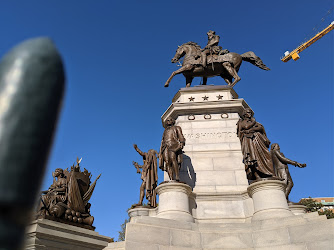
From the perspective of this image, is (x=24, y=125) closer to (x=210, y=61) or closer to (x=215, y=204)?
(x=215, y=204)

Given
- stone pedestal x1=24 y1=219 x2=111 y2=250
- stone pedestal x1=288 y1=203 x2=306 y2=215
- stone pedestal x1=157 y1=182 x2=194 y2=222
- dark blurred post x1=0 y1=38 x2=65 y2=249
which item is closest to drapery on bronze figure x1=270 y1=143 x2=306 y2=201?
stone pedestal x1=288 y1=203 x2=306 y2=215

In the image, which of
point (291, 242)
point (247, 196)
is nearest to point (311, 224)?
point (291, 242)

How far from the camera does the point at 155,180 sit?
1142 cm

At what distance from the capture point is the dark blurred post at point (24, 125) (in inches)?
27.5

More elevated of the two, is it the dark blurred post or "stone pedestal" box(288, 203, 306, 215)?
"stone pedestal" box(288, 203, 306, 215)

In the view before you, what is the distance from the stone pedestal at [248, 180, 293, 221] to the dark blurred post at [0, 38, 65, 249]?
8383 millimetres

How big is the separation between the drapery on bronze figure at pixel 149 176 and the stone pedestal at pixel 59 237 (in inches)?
183

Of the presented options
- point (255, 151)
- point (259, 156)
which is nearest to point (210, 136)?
point (255, 151)

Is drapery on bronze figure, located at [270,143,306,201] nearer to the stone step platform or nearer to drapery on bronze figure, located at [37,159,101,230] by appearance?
the stone step platform

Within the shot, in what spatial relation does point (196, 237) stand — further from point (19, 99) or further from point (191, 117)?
point (19, 99)

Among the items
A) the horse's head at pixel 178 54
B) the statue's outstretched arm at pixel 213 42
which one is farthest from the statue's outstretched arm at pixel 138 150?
the statue's outstretched arm at pixel 213 42

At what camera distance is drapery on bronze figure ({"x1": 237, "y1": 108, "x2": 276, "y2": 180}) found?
927cm

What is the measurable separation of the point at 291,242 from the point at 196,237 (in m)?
2.23

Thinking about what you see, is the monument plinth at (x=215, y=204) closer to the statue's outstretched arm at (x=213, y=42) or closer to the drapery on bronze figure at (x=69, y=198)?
the drapery on bronze figure at (x=69, y=198)
